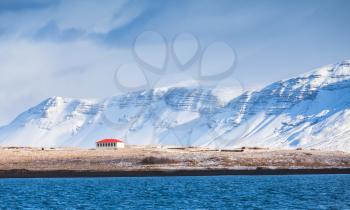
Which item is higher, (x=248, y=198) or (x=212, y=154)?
(x=212, y=154)

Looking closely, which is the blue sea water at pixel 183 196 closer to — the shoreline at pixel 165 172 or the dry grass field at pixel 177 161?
the shoreline at pixel 165 172

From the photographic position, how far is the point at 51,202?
85.0 metres

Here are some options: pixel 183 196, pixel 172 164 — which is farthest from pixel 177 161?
pixel 183 196

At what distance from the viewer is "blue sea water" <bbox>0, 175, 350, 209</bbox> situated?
78562 millimetres

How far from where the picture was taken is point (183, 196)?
90.8m

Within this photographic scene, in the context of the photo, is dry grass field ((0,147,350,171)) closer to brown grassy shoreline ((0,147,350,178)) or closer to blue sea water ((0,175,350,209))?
brown grassy shoreline ((0,147,350,178))

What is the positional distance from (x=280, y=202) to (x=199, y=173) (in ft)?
203

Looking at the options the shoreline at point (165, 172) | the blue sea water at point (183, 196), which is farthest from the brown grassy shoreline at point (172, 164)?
the blue sea water at point (183, 196)

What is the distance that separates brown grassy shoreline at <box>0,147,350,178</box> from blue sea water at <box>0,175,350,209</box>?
85.1ft

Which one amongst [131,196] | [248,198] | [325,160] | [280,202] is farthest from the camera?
[325,160]

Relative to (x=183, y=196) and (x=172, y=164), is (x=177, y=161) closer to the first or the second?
(x=172, y=164)

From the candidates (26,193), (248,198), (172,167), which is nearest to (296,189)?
(248,198)

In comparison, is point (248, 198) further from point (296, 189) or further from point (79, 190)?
point (79, 190)

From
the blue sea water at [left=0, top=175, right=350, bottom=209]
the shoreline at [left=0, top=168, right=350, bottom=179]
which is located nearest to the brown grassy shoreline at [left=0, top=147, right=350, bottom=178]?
the shoreline at [left=0, top=168, right=350, bottom=179]
